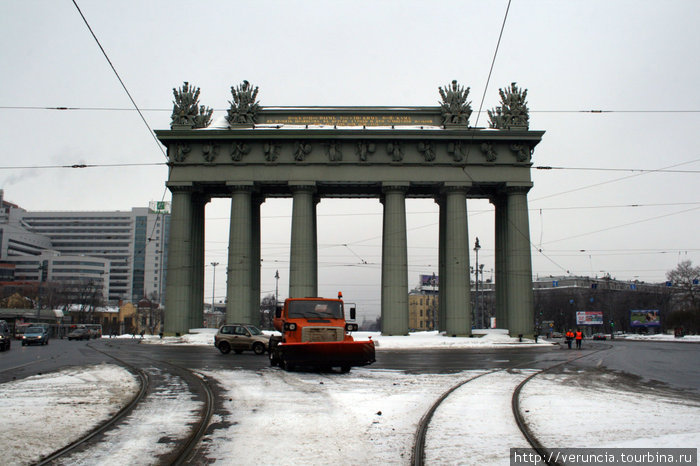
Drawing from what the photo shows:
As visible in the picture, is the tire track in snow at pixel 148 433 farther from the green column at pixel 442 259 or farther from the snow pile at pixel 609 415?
the green column at pixel 442 259

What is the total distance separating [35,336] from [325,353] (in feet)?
120

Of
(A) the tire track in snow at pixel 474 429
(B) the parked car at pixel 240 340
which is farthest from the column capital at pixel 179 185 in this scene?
(A) the tire track in snow at pixel 474 429

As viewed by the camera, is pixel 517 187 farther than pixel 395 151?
No

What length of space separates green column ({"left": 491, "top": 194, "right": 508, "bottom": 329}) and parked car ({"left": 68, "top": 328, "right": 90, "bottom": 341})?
43758 millimetres

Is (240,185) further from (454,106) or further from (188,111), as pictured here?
(454,106)

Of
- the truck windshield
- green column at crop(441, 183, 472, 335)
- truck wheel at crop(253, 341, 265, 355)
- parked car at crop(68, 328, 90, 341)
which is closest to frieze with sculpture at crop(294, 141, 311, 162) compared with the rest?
green column at crop(441, 183, 472, 335)

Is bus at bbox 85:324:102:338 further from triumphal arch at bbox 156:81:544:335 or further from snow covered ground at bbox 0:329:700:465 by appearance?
snow covered ground at bbox 0:329:700:465

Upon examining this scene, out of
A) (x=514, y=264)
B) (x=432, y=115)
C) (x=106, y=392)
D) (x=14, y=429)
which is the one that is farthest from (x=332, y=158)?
(x=14, y=429)

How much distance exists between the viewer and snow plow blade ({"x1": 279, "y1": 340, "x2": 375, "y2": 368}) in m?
18.1

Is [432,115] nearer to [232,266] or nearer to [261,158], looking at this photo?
[261,158]

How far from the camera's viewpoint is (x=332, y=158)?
153ft

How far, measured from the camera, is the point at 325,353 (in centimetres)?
1809

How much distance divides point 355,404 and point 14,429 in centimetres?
592

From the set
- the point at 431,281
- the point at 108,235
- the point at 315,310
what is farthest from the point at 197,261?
the point at 108,235
